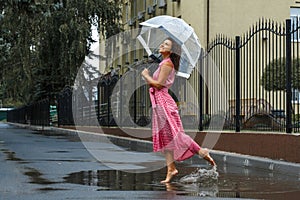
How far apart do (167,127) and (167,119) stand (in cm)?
11

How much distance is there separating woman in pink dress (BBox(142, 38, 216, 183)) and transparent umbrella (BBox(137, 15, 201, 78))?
10.9 inches

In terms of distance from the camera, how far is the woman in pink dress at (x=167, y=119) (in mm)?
8688

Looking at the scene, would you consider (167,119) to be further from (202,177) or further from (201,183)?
(202,177)

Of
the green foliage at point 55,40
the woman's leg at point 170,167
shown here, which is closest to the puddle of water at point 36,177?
the woman's leg at point 170,167

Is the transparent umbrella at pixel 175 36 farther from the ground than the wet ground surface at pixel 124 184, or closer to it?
farther from the ground

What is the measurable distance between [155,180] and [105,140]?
12.6 meters

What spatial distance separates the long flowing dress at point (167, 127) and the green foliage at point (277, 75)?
3201mm

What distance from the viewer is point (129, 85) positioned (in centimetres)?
2048

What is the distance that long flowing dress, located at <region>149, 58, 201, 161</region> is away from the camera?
8.71 metres

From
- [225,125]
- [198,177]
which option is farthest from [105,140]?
[198,177]

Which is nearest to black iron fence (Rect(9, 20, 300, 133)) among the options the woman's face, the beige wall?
the woman's face

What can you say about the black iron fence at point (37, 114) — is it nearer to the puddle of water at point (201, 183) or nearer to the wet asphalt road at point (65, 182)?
the wet asphalt road at point (65, 182)

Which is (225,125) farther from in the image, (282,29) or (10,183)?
(10,183)

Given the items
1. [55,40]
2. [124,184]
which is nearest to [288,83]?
[124,184]
